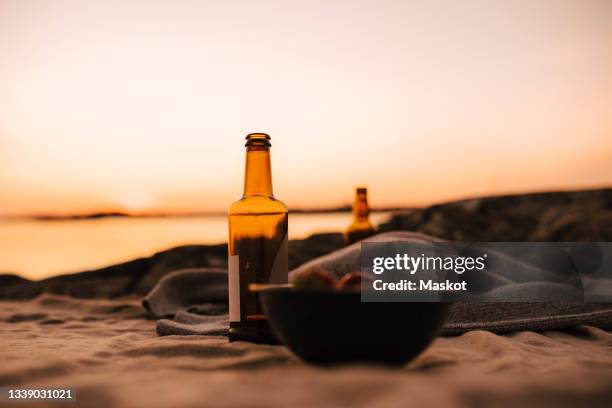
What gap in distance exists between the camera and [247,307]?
1.09m

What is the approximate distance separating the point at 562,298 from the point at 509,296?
0.13m

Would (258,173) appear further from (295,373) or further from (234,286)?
(295,373)

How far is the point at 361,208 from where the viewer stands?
181 centimetres

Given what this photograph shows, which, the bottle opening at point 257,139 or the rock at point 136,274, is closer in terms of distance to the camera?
the bottle opening at point 257,139

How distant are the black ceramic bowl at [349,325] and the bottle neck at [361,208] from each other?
0.98m

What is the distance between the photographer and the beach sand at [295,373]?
0.64 m

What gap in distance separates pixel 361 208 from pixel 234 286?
790mm

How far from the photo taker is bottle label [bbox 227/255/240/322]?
109 centimetres

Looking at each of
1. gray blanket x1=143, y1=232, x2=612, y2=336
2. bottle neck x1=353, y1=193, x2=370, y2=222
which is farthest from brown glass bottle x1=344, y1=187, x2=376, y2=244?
gray blanket x1=143, y1=232, x2=612, y2=336

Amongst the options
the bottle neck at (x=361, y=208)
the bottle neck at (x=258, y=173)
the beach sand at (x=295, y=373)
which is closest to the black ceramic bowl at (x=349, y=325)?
the beach sand at (x=295, y=373)

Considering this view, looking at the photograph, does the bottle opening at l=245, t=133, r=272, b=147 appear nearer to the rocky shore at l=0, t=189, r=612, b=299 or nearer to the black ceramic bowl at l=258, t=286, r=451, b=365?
the black ceramic bowl at l=258, t=286, r=451, b=365

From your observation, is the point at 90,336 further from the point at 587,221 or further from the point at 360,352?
the point at 587,221

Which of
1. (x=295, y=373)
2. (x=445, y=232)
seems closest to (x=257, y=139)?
(x=295, y=373)

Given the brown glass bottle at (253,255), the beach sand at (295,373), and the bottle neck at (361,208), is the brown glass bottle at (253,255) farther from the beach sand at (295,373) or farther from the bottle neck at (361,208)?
the bottle neck at (361,208)
